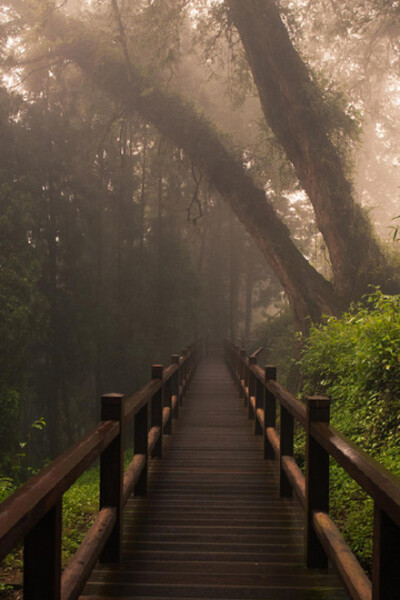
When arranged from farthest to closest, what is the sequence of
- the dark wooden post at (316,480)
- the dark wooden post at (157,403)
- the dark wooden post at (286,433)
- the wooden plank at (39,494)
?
1. the dark wooden post at (157,403)
2. the dark wooden post at (286,433)
3. the dark wooden post at (316,480)
4. the wooden plank at (39,494)

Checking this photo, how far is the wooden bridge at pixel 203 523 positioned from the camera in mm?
1942

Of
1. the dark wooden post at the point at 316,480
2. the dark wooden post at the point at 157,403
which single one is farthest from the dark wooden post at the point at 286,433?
the dark wooden post at the point at 157,403

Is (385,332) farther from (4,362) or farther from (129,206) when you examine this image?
(129,206)

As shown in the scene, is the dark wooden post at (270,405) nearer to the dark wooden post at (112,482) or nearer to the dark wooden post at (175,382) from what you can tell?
the dark wooden post at (112,482)

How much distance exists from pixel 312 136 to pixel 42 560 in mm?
13925

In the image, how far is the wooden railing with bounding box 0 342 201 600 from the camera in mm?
1750

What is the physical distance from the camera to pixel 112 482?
3.31 meters

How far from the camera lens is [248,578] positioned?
315cm

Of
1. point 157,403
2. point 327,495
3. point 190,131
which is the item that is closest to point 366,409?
point 157,403

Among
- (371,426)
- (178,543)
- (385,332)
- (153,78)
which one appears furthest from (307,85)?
(178,543)

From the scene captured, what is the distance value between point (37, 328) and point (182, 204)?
14.3m

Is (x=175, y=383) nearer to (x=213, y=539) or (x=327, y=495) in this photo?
(x=213, y=539)

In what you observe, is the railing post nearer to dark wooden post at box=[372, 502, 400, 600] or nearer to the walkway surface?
the walkway surface

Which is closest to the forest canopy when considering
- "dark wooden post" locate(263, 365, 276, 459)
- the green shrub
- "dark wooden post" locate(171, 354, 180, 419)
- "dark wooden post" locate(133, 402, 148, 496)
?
the green shrub
